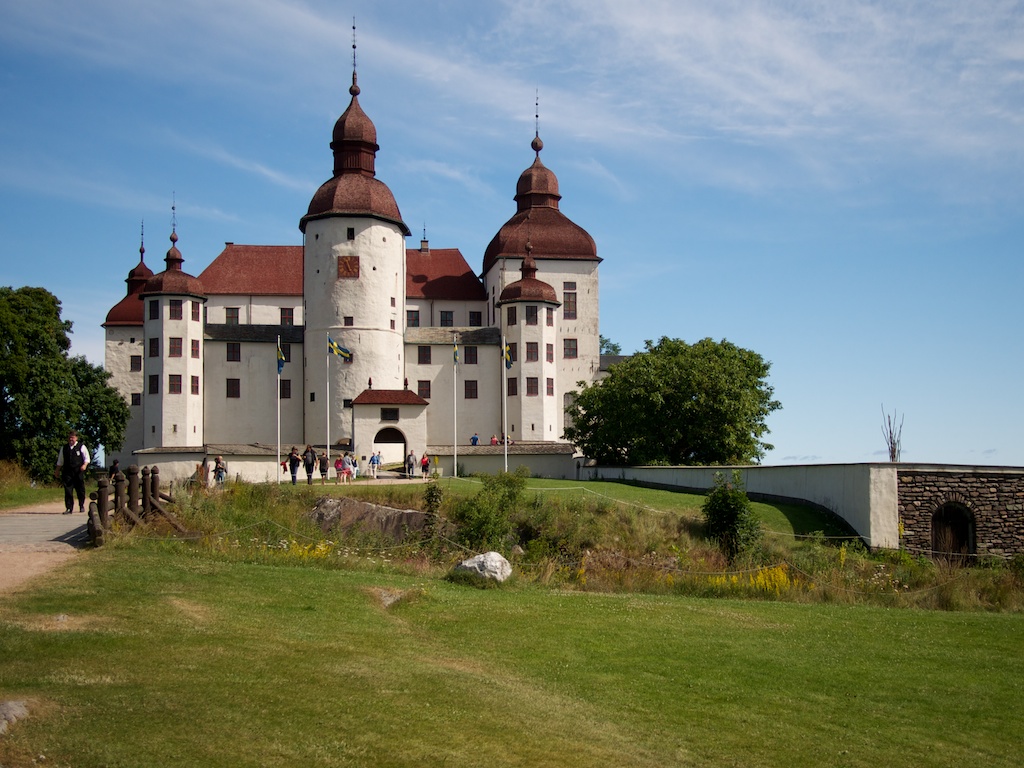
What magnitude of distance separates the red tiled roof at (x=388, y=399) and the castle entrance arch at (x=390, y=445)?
1379 mm

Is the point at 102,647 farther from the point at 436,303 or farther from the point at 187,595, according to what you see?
the point at 436,303

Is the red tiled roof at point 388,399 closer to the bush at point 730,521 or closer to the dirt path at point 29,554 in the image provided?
the bush at point 730,521

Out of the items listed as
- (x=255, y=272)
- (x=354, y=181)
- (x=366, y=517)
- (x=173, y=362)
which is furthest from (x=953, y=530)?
(x=255, y=272)

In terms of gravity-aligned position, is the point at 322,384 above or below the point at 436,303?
below

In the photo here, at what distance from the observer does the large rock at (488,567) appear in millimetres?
17359

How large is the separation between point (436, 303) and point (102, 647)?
5631 centimetres

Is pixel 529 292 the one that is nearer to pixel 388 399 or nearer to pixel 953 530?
pixel 388 399

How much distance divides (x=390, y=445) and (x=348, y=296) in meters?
8.65

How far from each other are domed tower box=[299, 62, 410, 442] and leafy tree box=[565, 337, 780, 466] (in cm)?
1197

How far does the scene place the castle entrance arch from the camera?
50.1 meters

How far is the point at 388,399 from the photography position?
5041 centimetres

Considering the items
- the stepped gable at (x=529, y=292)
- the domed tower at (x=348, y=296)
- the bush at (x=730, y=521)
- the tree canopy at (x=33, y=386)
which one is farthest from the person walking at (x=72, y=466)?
the stepped gable at (x=529, y=292)

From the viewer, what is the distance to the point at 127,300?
66500mm

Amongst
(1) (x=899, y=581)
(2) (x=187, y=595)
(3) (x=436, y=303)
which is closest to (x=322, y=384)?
(3) (x=436, y=303)
